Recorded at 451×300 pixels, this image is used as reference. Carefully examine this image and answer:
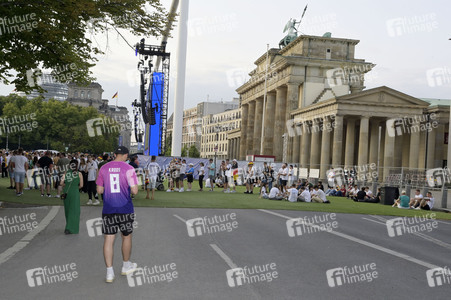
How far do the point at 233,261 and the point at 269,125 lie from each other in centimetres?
7127

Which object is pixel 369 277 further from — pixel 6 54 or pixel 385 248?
pixel 6 54

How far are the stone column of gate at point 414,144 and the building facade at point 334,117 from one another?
3.9 inches

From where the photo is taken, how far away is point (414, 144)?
53.8m

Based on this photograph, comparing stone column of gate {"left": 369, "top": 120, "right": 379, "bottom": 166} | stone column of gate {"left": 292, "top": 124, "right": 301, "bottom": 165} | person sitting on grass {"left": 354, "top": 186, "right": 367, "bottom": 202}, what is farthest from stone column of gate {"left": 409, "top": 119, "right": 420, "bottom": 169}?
person sitting on grass {"left": 354, "top": 186, "right": 367, "bottom": 202}

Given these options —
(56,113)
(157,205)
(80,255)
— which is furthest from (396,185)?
(56,113)

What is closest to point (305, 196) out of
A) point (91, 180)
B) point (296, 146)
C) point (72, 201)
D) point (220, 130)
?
point (91, 180)

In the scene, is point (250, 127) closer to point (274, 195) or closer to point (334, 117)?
point (334, 117)

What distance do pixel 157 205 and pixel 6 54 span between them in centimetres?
788

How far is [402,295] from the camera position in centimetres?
649

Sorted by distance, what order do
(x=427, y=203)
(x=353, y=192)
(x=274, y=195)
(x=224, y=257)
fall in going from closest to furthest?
1. (x=224, y=257)
2. (x=427, y=203)
3. (x=274, y=195)
4. (x=353, y=192)

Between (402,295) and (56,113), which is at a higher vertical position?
(56,113)

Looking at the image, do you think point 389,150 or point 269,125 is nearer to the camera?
point 389,150

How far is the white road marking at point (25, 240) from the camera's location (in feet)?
27.7

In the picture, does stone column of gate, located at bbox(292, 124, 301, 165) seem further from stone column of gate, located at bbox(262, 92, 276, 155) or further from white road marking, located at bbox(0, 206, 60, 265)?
white road marking, located at bbox(0, 206, 60, 265)
